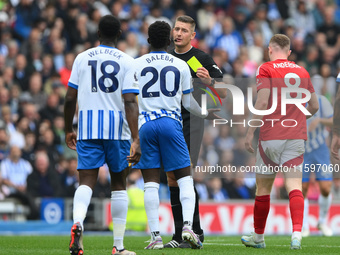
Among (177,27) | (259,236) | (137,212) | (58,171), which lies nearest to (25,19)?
(58,171)

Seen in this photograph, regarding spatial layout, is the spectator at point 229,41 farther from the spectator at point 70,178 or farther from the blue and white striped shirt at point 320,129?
the blue and white striped shirt at point 320,129

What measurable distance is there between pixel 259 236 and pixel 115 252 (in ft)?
7.04

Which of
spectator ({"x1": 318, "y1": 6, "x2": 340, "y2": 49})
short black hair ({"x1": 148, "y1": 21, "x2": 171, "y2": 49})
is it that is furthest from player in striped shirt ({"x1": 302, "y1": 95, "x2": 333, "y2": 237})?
spectator ({"x1": 318, "y1": 6, "x2": 340, "y2": 49})

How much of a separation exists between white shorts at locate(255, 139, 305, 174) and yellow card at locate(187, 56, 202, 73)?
3.94ft

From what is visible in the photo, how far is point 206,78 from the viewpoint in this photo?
320 inches

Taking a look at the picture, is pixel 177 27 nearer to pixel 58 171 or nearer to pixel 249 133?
pixel 249 133

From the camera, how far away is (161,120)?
7766mm

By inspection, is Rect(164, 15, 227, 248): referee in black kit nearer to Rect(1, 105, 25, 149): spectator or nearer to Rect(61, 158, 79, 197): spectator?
Rect(61, 158, 79, 197): spectator

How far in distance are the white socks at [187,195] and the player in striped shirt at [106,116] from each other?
3.13 feet

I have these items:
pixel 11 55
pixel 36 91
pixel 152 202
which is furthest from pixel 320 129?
pixel 11 55

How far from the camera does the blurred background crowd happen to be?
14.8 meters

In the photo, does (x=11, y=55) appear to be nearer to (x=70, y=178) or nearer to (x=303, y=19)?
(x=70, y=178)

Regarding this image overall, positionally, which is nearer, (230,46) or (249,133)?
(249,133)

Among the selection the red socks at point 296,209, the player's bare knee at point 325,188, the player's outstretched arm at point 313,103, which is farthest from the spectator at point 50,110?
the red socks at point 296,209
